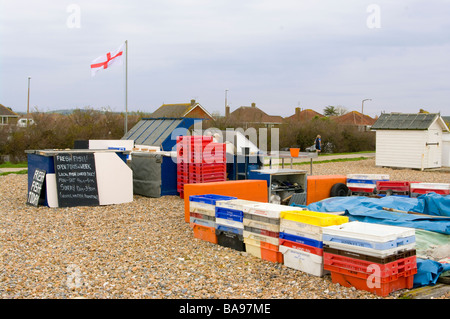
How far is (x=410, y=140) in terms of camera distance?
Answer: 23469 millimetres

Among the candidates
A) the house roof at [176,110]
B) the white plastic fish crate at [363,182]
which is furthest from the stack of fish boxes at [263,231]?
the house roof at [176,110]

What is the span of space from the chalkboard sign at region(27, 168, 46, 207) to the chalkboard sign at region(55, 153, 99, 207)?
0.42 metres

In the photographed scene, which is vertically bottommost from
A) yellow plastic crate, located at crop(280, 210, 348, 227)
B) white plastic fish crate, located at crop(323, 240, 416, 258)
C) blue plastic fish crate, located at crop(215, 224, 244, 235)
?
blue plastic fish crate, located at crop(215, 224, 244, 235)

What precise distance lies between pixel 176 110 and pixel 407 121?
3238cm

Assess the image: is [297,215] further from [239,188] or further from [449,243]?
[239,188]

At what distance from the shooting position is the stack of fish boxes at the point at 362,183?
1343 centimetres

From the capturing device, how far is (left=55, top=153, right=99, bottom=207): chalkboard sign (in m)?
11.8

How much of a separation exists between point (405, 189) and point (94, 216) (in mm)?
8171

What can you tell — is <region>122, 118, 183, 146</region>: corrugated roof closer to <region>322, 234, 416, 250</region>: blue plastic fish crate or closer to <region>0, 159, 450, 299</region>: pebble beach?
<region>0, 159, 450, 299</region>: pebble beach

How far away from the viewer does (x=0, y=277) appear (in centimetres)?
661

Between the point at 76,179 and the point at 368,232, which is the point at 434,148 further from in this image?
the point at 368,232

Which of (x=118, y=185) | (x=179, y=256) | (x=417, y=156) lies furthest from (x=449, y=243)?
(x=417, y=156)

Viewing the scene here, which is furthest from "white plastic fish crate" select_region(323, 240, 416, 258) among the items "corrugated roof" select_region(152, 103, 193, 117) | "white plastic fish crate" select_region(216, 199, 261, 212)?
"corrugated roof" select_region(152, 103, 193, 117)

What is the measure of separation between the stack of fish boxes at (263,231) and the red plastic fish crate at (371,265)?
105cm
